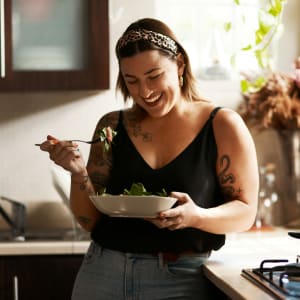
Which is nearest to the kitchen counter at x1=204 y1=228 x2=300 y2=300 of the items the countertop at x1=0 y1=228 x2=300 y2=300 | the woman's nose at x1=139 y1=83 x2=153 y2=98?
the countertop at x1=0 y1=228 x2=300 y2=300

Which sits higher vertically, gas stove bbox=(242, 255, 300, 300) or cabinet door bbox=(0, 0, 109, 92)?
cabinet door bbox=(0, 0, 109, 92)

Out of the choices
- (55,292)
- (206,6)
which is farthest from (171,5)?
(55,292)

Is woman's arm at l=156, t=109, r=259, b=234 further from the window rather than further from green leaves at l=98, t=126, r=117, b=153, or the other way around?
the window

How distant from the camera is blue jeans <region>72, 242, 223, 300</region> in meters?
2.08

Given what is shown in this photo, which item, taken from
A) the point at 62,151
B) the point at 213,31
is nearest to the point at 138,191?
the point at 62,151

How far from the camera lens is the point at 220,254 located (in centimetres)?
236

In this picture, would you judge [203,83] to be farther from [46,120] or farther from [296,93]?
[46,120]

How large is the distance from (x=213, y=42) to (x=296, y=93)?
446 mm

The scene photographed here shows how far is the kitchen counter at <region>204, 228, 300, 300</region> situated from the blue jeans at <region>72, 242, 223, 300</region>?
0.05m

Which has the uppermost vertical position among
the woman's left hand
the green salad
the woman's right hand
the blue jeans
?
the woman's right hand

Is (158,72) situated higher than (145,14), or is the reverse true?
(145,14)

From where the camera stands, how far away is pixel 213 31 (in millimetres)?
3539

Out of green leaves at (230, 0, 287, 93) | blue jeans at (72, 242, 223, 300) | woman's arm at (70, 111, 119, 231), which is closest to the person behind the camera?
blue jeans at (72, 242, 223, 300)

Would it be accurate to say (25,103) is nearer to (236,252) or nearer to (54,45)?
(54,45)
